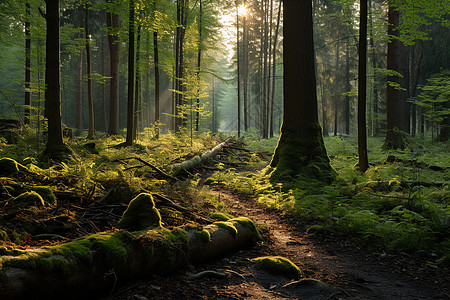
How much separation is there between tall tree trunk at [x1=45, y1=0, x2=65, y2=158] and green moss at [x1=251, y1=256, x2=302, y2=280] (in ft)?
22.4

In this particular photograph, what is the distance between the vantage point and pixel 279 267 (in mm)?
3686

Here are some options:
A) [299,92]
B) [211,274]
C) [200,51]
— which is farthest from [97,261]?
[200,51]

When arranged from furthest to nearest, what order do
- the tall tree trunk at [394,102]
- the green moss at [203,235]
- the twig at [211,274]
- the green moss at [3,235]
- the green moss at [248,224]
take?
the tall tree trunk at [394,102]
the green moss at [248,224]
the green moss at [203,235]
the twig at [211,274]
the green moss at [3,235]

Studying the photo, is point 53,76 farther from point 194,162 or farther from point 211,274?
point 211,274

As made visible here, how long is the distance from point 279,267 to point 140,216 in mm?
1985

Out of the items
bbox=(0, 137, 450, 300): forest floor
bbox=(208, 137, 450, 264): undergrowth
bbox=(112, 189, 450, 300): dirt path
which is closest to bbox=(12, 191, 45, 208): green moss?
bbox=(0, 137, 450, 300): forest floor

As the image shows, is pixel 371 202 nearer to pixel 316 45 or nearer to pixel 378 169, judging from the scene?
pixel 378 169

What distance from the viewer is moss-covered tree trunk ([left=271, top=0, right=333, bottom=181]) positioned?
8836 mm

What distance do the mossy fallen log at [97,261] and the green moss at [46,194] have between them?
1.80 metres

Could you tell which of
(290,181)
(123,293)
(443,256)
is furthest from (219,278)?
(290,181)

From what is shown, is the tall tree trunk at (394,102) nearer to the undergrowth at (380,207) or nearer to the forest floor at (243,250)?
the undergrowth at (380,207)

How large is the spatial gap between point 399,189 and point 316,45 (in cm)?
2995

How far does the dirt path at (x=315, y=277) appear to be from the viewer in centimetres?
292

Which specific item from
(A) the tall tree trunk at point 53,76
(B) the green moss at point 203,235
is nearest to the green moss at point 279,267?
(B) the green moss at point 203,235
